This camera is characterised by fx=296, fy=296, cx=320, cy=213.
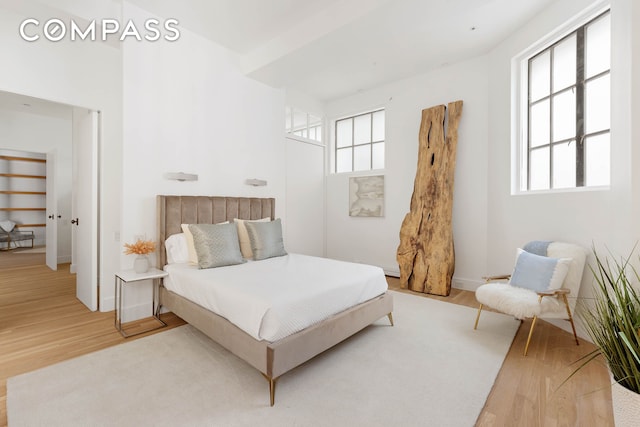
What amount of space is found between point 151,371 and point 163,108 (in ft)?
8.93

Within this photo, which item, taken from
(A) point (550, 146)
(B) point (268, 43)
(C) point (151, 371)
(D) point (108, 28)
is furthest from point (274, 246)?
(A) point (550, 146)

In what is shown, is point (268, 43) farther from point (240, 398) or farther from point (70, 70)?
point (240, 398)

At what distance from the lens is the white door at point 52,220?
5.38 metres

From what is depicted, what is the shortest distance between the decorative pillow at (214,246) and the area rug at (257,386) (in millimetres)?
703

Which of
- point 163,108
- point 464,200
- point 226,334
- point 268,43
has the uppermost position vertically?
point 268,43

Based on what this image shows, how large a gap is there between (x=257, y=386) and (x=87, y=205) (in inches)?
119

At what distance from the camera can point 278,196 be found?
4.76 meters

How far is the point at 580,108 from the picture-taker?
9.53ft

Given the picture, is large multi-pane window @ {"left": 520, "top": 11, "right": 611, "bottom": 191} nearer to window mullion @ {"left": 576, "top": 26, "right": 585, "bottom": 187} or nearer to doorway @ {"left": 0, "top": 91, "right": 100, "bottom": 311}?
window mullion @ {"left": 576, "top": 26, "right": 585, "bottom": 187}

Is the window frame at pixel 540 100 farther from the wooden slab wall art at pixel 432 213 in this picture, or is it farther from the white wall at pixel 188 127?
the white wall at pixel 188 127

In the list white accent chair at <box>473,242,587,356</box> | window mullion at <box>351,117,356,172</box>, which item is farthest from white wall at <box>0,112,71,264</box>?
white accent chair at <box>473,242,587,356</box>

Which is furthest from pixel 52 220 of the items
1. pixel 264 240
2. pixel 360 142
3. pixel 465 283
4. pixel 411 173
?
pixel 465 283

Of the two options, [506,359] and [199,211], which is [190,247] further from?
[506,359]

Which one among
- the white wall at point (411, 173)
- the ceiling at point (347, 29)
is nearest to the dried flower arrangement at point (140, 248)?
the ceiling at point (347, 29)
